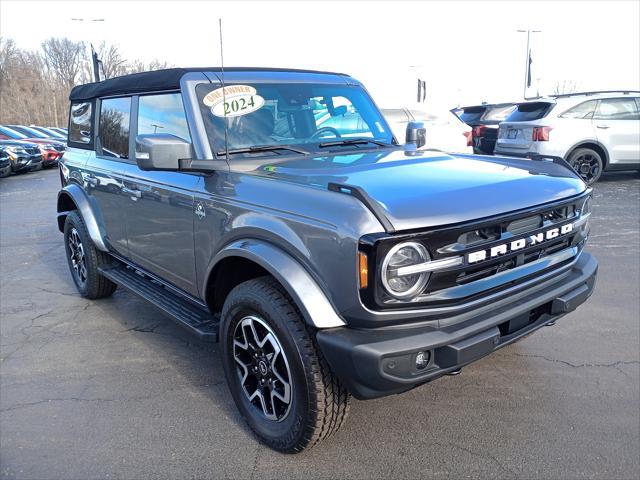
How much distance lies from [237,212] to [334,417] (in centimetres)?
116

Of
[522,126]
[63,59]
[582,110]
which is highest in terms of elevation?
[63,59]

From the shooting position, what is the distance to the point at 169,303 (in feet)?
12.0

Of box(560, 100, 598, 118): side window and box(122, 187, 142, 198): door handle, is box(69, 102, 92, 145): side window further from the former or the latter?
box(560, 100, 598, 118): side window

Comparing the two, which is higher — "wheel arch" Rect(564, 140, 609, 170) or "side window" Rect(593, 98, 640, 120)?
"side window" Rect(593, 98, 640, 120)

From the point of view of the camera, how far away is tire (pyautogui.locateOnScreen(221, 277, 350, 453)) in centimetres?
246

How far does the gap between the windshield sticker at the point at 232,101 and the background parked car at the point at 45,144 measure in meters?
18.6

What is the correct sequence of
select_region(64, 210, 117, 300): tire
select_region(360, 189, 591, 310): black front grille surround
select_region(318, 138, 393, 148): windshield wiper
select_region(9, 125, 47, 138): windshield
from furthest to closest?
select_region(9, 125, 47, 138): windshield
select_region(64, 210, 117, 300): tire
select_region(318, 138, 393, 148): windshield wiper
select_region(360, 189, 591, 310): black front grille surround

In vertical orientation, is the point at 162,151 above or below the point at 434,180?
above

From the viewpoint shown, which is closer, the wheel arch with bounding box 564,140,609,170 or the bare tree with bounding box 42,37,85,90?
the wheel arch with bounding box 564,140,609,170

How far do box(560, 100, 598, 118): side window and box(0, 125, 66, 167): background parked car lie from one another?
57.4ft

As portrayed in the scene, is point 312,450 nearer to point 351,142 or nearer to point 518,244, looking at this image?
point 518,244

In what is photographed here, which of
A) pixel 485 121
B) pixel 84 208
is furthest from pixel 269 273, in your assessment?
pixel 485 121

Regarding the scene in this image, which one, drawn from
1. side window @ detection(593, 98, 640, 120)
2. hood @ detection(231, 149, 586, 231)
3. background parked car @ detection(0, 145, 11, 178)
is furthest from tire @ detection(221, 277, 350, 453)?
background parked car @ detection(0, 145, 11, 178)

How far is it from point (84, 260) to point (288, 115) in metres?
2.73
